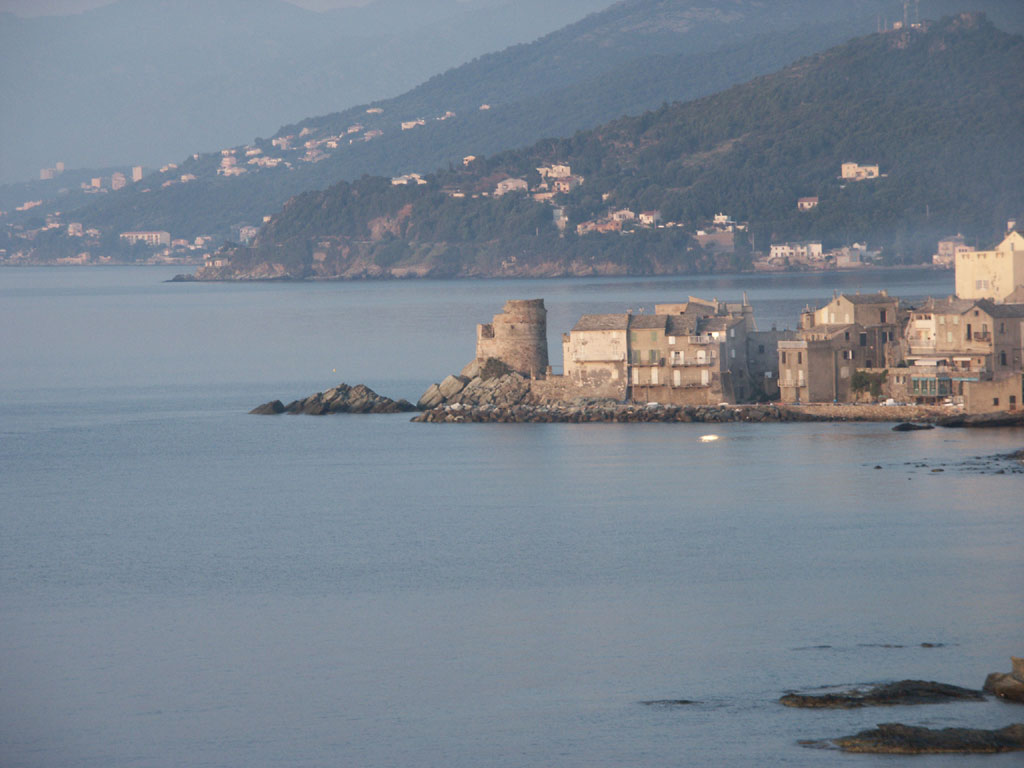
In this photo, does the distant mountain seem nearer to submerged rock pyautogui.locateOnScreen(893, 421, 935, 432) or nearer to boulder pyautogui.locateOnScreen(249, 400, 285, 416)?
boulder pyautogui.locateOnScreen(249, 400, 285, 416)

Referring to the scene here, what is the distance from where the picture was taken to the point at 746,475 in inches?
1428

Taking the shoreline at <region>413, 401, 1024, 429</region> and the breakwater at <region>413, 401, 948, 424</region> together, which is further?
the breakwater at <region>413, 401, 948, 424</region>

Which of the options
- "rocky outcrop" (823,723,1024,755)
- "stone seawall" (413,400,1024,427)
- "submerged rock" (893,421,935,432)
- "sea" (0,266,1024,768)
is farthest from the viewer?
"stone seawall" (413,400,1024,427)

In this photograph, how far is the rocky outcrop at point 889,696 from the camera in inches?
774

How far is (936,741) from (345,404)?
33063mm

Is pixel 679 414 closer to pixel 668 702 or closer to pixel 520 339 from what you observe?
pixel 520 339

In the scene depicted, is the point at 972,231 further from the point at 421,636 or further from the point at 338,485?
the point at 421,636

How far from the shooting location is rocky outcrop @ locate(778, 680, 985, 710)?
774 inches

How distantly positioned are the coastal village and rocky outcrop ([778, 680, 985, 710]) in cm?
2070

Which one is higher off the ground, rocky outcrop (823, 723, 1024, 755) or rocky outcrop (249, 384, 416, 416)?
rocky outcrop (249, 384, 416, 416)

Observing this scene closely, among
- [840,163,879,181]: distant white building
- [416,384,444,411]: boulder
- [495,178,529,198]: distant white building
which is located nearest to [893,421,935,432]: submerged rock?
[416,384,444,411]: boulder

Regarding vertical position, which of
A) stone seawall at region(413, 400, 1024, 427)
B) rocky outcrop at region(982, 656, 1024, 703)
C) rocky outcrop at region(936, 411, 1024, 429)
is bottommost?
rocky outcrop at region(982, 656, 1024, 703)

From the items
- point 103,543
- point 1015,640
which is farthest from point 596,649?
point 103,543

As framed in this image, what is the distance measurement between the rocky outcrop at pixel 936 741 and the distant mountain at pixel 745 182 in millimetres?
135727
